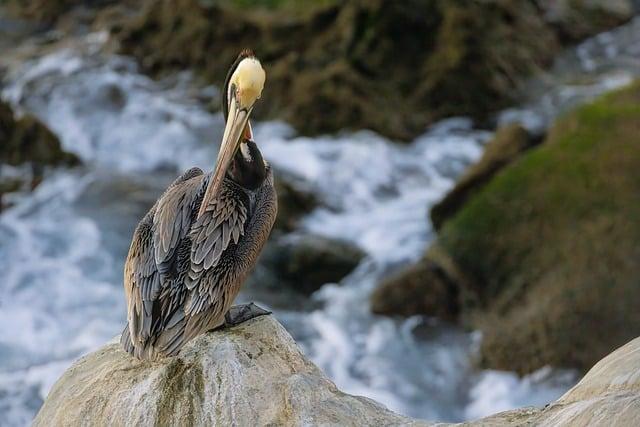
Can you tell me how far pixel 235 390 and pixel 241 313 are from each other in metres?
0.74

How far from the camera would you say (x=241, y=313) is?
5348mm

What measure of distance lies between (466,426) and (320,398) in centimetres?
73

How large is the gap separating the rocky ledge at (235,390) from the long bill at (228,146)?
76 centimetres

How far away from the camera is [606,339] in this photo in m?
8.14

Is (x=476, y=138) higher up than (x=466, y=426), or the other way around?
(x=476, y=138)

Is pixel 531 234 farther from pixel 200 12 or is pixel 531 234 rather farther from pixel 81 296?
pixel 200 12

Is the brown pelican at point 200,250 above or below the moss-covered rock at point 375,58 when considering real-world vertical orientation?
below

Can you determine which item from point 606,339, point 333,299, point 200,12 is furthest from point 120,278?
point 200,12

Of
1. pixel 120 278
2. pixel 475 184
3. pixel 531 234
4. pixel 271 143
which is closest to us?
pixel 531 234

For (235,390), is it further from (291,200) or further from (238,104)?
(291,200)

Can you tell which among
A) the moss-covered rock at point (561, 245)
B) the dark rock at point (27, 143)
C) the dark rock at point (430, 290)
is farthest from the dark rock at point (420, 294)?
the dark rock at point (27, 143)

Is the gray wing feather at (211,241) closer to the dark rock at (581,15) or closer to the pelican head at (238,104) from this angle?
the pelican head at (238,104)

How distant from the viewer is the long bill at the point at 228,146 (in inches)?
196

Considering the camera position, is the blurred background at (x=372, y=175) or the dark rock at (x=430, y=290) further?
the dark rock at (x=430, y=290)
